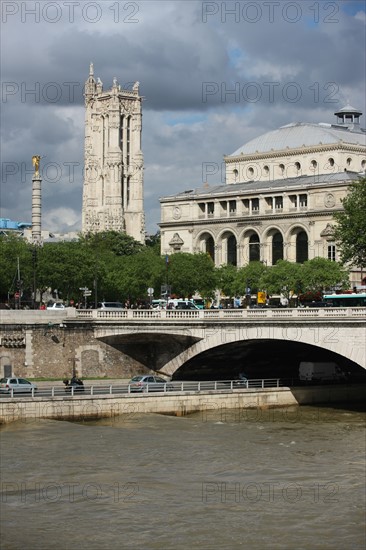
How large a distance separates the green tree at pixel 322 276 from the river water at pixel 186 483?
196 ft

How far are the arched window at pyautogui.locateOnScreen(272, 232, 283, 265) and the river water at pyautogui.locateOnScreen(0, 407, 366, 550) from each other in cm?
8984

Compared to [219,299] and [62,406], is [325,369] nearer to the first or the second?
[62,406]

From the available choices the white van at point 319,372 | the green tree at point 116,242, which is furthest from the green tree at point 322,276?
the white van at point 319,372

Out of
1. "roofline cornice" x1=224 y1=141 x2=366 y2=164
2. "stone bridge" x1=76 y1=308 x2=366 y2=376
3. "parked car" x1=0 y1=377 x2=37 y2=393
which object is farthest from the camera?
"roofline cornice" x1=224 y1=141 x2=366 y2=164

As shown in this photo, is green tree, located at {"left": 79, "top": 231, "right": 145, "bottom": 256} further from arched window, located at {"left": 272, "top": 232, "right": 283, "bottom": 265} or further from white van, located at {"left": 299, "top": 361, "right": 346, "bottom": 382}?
white van, located at {"left": 299, "top": 361, "right": 346, "bottom": 382}

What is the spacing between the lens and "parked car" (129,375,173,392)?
240 feet

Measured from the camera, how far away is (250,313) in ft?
254

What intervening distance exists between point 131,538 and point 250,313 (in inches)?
1394

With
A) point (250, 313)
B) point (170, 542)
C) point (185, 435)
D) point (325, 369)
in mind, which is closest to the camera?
point (170, 542)

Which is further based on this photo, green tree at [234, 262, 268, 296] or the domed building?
the domed building

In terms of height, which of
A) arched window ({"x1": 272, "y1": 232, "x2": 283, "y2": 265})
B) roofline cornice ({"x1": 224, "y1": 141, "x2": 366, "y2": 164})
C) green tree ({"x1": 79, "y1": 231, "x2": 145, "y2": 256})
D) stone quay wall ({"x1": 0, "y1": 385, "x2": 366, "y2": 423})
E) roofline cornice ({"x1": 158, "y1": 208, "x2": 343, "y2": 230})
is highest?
roofline cornice ({"x1": 224, "y1": 141, "x2": 366, "y2": 164})

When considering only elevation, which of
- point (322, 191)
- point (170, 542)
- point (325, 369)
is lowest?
point (170, 542)

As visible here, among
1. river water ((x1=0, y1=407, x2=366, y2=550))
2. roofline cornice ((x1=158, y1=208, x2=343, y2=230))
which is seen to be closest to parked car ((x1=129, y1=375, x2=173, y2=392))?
river water ((x1=0, y1=407, x2=366, y2=550))

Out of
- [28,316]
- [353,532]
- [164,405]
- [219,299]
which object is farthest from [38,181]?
[353,532]
